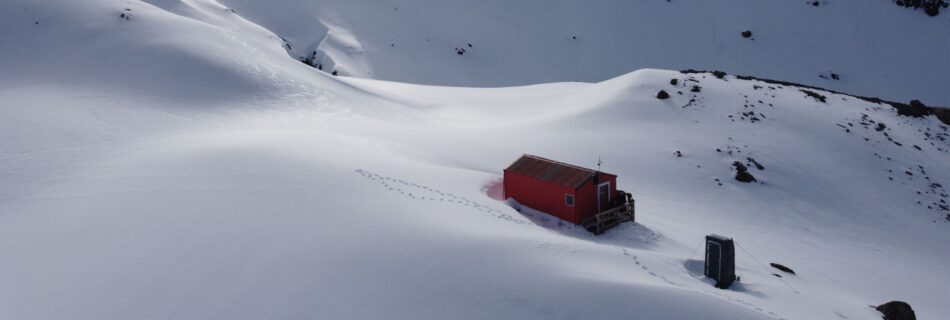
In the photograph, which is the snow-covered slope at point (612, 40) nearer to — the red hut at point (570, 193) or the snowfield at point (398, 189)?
the snowfield at point (398, 189)

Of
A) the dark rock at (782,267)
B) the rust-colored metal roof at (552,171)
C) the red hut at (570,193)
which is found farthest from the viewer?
the rust-colored metal roof at (552,171)

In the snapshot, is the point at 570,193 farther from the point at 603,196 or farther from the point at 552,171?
the point at 603,196

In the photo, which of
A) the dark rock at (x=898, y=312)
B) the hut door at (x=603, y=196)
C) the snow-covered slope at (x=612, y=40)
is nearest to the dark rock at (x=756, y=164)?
the hut door at (x=603, y=196)

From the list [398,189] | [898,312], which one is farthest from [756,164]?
[398,189]

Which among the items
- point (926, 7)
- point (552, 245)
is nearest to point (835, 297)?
point (552, 245)

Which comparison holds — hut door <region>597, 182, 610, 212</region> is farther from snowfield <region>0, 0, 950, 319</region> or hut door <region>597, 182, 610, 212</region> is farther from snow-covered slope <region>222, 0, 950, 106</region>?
snow-covered slope <region>222, 0, 950, 106</region>

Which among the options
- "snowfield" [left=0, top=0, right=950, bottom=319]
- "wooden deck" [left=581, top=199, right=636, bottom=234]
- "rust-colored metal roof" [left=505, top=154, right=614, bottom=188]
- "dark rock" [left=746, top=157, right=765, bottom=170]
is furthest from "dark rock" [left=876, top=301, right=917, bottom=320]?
"dark rock" [left=746, top=157, right=765, bottom=170]

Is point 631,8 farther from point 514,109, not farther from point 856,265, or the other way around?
point 856,265
